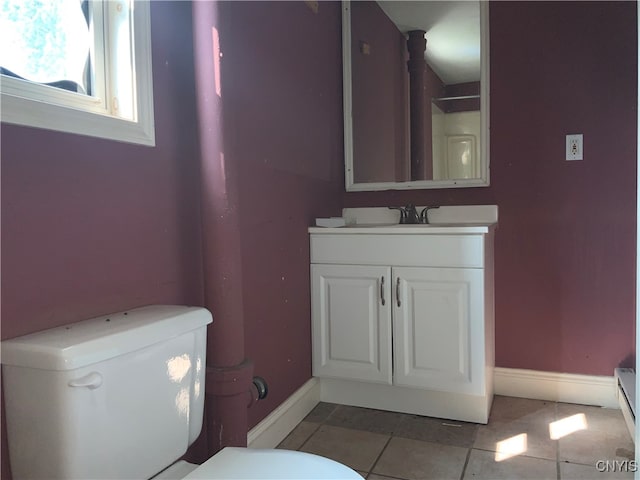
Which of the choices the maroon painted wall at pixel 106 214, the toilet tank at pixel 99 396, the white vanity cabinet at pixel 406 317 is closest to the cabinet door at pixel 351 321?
the white vanity cabinet at pixel 406 317

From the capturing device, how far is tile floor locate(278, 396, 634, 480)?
1707mm

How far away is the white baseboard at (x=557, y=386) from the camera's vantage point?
7.29 ft

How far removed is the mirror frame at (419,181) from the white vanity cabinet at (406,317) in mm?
368

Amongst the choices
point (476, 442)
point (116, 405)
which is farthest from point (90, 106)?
point (476, 442)

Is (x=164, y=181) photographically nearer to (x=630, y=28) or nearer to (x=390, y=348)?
(x=390, y=348)

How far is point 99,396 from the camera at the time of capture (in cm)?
95

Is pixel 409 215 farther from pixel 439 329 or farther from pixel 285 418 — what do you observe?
pixel 285 418

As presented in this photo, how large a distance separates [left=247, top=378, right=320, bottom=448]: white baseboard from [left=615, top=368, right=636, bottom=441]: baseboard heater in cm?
126

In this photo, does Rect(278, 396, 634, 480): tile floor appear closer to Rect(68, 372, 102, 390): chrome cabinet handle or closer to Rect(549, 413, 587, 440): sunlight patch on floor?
Rect(549, 413, 587, 440): sunlight patch on floor

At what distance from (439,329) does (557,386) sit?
0.73 m

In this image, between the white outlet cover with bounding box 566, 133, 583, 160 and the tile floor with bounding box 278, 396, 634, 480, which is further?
the white outlet cover with bounding box 566, 133, 583, 160

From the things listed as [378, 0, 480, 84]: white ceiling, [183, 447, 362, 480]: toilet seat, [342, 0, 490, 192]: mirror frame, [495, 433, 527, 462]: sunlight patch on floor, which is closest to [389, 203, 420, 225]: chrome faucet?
[342, 0, 490, 192]: mirror frame

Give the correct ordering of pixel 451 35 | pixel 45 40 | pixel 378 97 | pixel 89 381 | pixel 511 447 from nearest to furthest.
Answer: pixel 89 381 < pixel 45 40 < pixel 511 447 < pixel 451 35 < pixel 378 97

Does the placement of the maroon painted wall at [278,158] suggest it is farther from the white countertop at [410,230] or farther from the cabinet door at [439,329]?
the cabinet door at [439,329]
